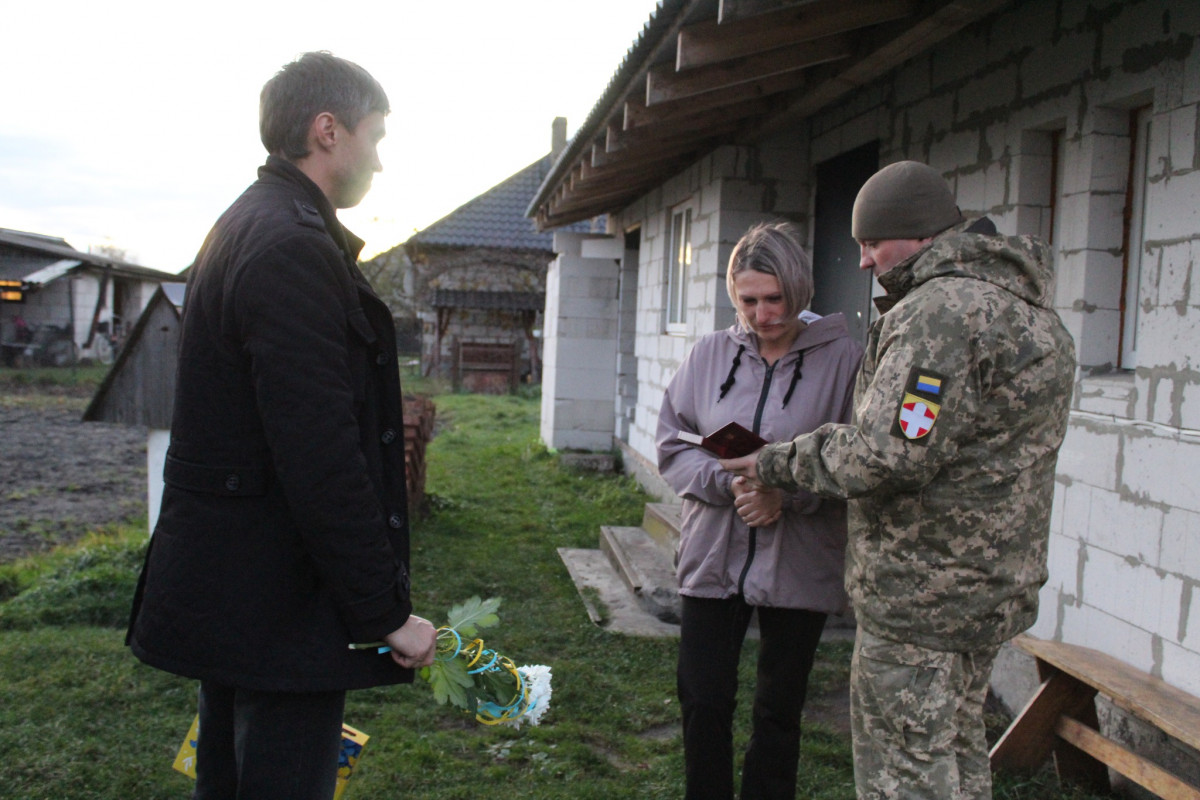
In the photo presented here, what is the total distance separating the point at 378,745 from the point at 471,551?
3384mm

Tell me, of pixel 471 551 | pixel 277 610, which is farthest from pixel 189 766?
pixel 471 551

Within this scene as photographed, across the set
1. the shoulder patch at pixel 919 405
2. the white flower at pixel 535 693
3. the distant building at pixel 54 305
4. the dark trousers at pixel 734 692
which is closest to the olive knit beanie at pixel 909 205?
the shoulder patch at pixel 919 405

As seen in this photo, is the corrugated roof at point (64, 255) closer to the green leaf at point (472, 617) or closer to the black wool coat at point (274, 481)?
the green leaf at point (472, 617)

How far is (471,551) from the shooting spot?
23.7ft

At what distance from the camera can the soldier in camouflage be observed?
2105 mm

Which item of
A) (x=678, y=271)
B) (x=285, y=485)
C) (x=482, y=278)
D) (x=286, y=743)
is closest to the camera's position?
(x=285, y=485)

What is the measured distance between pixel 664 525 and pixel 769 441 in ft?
12.4

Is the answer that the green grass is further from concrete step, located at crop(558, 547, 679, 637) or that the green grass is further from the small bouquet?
the small bouquet

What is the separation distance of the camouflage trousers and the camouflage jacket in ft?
0.18

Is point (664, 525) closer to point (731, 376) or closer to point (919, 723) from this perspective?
point (731, 376)

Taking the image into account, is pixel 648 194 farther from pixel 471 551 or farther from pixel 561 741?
pixel 561 741

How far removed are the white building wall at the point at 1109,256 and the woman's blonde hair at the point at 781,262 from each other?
1.35m

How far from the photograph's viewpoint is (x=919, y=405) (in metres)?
2.09

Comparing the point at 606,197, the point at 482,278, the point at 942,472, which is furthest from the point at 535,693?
the point at 482,278
